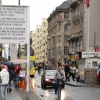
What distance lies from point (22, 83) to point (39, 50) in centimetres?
15358

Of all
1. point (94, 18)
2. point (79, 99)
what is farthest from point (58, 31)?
point (79, 99)

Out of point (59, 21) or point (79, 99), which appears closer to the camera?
point (79, 99)

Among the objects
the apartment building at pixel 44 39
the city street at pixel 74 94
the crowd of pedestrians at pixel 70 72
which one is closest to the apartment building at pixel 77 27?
the crowd of pedestrians at pixel 70 72

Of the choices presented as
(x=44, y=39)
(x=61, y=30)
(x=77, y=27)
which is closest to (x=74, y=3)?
(x=77, y=27)

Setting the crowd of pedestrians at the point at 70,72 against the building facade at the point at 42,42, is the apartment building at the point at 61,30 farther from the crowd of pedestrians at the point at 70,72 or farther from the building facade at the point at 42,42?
the crowd of pedestrians at the point at 70,72

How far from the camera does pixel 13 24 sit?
1490cm

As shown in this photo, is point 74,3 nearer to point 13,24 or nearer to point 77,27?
point 77,27

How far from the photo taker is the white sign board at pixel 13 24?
48.6ft

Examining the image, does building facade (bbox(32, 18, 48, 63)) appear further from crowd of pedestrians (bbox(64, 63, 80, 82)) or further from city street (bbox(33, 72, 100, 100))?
city street (bbox(33, 72, 100, 100))

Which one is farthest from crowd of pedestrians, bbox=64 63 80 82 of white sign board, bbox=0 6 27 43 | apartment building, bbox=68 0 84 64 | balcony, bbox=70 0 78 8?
balcony, bbox=70 0 78 8

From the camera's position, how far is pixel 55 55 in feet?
395

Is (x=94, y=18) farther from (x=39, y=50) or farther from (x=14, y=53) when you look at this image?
(x=39, y=50)

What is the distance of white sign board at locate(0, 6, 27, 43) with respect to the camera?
14805 mm

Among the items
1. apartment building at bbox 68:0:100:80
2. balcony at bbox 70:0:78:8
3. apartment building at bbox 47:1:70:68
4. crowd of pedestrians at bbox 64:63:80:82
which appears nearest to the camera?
crowd of pedestrians at bbox 64:63:80:82
